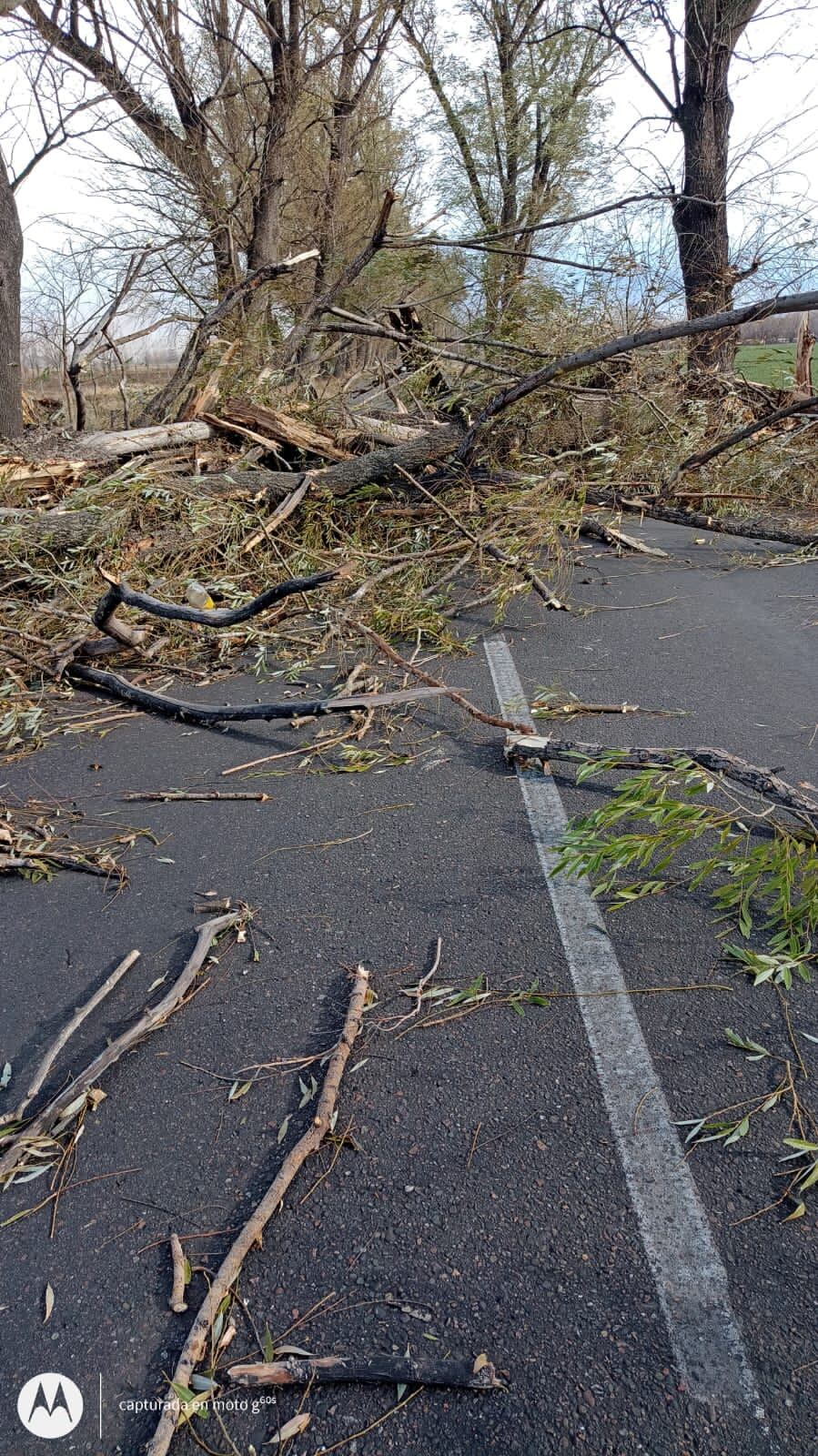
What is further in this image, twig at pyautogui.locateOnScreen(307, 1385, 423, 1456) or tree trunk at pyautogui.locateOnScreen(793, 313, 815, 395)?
tree trunk at pyautogui.locateOnScreen(793, 313, 815, 395)

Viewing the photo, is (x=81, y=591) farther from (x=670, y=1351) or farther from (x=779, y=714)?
(x=670, y=1351)

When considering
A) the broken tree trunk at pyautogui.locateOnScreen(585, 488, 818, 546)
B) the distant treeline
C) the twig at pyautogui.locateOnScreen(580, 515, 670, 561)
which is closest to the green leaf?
the twig at pyautogui.locateOnScreen(580, 515, 670, 561)

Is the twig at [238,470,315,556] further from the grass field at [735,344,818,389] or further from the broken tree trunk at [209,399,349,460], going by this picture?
the grass field at [735,344,818,389]

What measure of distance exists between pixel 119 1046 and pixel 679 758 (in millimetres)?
2210

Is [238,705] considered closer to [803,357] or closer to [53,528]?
[53,528]

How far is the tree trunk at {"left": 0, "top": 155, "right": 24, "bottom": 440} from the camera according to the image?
7.67 m

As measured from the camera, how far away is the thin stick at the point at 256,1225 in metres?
1.51

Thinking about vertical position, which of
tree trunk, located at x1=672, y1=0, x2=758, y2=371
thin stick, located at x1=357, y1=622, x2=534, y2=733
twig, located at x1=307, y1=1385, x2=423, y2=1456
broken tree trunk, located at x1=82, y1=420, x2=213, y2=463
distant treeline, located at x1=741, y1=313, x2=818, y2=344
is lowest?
twig, located at x1=307, y1=1385, x2=423, y2=1456

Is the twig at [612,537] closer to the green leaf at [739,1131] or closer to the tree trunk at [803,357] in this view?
the tree trunk at [803,357]

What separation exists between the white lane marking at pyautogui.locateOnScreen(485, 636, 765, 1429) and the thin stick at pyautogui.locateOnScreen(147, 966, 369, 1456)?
0.63m

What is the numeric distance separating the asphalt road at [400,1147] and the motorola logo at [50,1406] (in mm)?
20

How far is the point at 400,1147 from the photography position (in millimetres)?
2018

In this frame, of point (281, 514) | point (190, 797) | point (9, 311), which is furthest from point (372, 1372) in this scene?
point (9, 311)

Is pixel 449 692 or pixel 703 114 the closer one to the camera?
pixel 449 692
